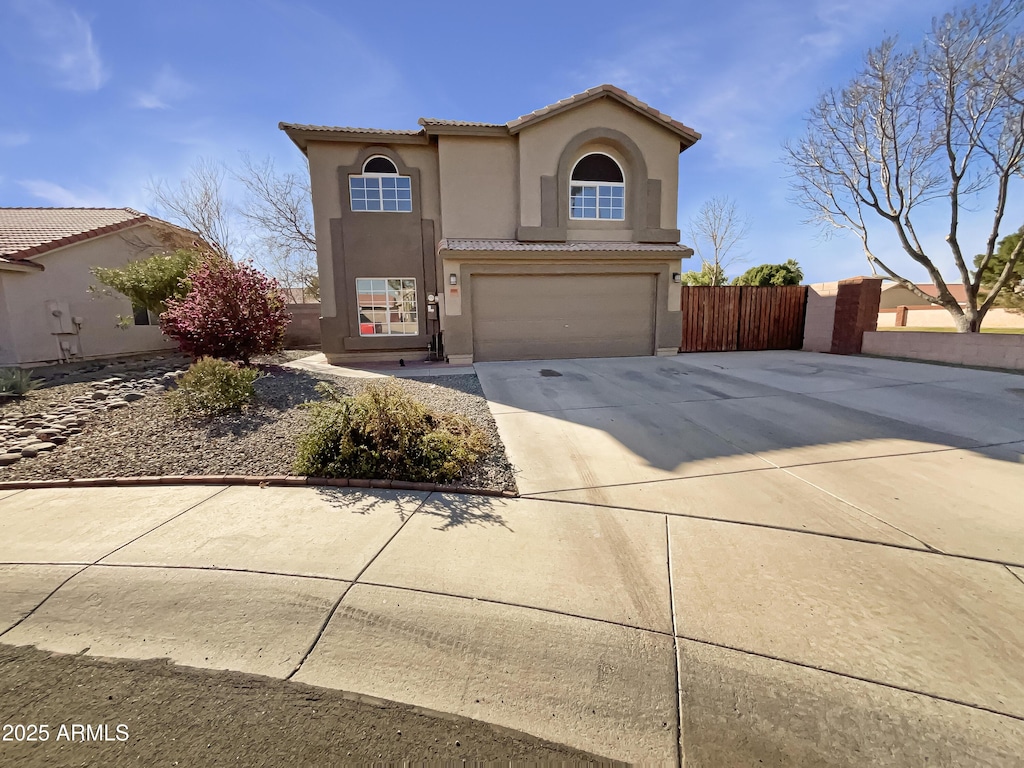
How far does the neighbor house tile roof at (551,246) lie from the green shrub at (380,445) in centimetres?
772

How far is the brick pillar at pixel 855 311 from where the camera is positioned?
12.9 metres

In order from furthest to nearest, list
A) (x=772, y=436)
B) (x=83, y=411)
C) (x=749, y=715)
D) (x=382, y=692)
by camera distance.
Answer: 1. (x=83, y=411)
2. (x=772, y=436)
3. (x=382, y=692)
4. (x=749, y=715)

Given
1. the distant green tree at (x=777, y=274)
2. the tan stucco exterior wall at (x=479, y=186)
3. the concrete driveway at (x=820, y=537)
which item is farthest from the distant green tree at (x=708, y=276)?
the concrete driveway at (x=820, y=537)

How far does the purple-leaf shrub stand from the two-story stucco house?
137 inches

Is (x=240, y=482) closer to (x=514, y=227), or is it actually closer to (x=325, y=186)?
(x=514, y=227)

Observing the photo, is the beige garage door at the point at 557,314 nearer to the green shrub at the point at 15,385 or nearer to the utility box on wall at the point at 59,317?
the green shrub at the point at 15,385

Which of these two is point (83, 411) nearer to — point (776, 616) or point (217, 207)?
point (776, 616)

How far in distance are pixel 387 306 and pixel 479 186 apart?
474 centimetres

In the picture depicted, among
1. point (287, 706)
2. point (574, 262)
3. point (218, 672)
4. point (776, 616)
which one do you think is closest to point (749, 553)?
point (776, 616)

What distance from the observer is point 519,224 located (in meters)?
12.8

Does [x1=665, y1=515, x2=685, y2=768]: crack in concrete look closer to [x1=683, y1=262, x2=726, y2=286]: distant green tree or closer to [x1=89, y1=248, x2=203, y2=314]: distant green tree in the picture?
[x1=89, y1=248, x2=203, y2=314]: distant green tree

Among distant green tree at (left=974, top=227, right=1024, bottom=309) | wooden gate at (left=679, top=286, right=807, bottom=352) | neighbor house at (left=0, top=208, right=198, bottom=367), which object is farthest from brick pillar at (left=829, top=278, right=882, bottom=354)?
neighbor house at (left=0, top=208, right=198, bottom=367)

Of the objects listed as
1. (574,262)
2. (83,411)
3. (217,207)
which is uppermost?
(217,207)

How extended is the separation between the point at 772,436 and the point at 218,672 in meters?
6.20
